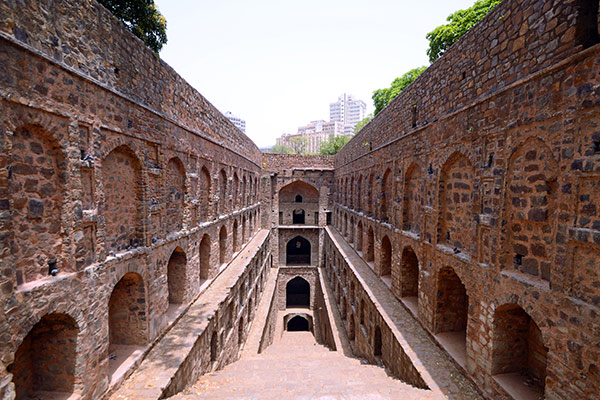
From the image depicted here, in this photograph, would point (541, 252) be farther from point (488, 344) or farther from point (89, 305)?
point (89, 305)

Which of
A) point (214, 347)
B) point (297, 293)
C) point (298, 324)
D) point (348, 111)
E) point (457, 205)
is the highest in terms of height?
point (348, 111)

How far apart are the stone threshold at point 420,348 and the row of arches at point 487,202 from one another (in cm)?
236

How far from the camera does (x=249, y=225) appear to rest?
1978cm

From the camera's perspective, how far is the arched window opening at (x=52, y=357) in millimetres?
4785

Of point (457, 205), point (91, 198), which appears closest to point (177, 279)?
point (91, 198)

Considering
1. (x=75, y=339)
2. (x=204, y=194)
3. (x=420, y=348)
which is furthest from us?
(x=204, y=194)

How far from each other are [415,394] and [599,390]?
8.94 feet

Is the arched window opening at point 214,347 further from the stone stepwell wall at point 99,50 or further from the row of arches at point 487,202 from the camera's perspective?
the row of arches at point 487,202

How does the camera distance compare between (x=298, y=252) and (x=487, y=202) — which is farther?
(x=298, y=252)

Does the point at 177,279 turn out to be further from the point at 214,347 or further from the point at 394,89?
the point at 394,89

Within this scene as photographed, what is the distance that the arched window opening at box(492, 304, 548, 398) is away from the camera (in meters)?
5.15

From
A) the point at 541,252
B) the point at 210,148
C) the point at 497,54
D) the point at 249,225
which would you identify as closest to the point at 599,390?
→ the point at 541,252

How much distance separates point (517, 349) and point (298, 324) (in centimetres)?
2231

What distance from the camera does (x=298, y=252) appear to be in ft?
97.2
